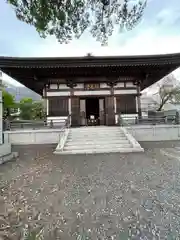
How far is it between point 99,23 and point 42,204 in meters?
5.22

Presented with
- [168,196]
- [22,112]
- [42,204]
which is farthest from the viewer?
[22,112]

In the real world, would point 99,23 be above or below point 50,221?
above

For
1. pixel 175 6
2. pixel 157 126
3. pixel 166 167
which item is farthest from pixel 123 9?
pixel 157 126

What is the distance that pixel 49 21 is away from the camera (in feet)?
16.7

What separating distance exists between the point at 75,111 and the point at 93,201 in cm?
890

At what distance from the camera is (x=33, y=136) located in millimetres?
9453

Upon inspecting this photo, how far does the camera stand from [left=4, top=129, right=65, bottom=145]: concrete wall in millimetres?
9430

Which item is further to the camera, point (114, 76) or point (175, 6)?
point (114, 76)

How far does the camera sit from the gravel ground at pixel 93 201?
2055 millimetres

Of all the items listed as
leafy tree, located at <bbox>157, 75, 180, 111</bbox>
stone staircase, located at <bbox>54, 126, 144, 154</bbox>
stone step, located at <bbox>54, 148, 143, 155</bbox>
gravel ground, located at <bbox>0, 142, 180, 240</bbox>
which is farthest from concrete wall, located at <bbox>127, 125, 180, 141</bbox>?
leafy tree, located at <bbox>157, 75, 180, 111</bbox>

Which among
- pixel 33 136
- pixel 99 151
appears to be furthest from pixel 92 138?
pixel 33 136

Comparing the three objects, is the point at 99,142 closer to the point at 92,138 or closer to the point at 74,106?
→ the point at 92,138

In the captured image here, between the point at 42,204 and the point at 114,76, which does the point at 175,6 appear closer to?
the point at 114,76

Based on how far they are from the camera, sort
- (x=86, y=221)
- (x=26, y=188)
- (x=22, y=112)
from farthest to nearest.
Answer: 1. (x=22, y=112)
2. (x=26, y=188)
3. (x=86, y=221)
